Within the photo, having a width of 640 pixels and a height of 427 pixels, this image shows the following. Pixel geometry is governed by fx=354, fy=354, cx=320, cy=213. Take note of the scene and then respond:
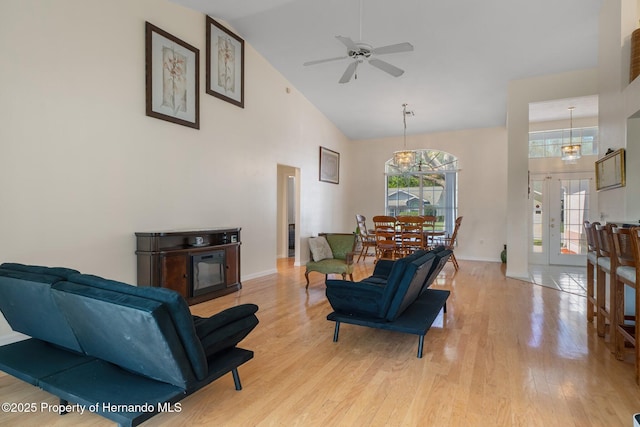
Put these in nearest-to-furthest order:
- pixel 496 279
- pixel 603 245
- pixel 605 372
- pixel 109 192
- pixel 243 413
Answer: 1. pixel 243 413
2. pixel 605 372
3. pixel 603 245
4. pixel 109 192
5. pixel 496 279

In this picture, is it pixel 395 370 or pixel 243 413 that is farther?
pixel 395 370

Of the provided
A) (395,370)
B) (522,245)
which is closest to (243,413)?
(395,370)

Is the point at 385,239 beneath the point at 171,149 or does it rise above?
beneath

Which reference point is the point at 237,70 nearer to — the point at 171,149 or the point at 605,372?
the point at 171,149

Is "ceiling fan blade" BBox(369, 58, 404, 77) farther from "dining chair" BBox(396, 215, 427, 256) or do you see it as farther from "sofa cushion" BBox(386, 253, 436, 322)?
"dining chair" BBox(396, 215, 427, 256)

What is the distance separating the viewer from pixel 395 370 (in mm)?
2633

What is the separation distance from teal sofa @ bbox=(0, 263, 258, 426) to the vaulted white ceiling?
4227mm

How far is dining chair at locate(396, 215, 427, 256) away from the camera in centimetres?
628

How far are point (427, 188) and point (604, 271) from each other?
6.07 m

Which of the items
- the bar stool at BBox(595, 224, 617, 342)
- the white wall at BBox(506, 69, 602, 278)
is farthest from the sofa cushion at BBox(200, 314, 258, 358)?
the white wall at BBox(506, 69, 602, 278)

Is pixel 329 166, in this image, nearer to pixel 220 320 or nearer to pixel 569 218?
pixel 569 218

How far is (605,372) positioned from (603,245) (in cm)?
106

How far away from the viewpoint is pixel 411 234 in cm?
627

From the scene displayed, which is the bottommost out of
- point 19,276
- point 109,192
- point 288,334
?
Answer: point 288,334
